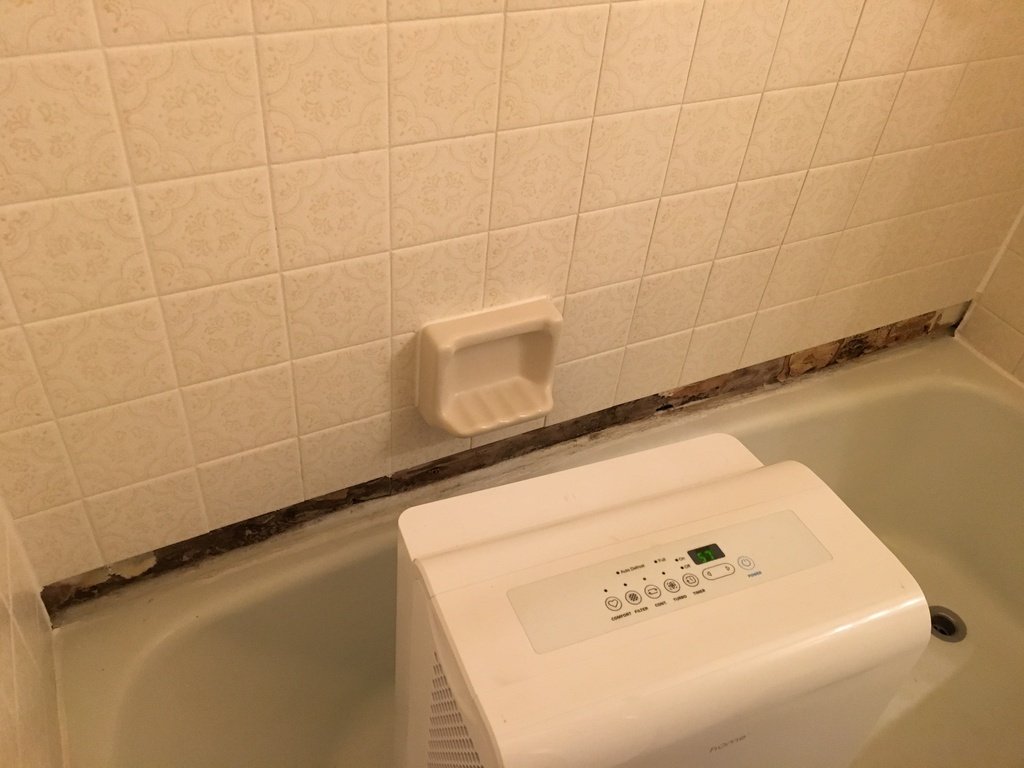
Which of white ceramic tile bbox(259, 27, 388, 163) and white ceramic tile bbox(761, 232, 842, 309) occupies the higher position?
white ceramic tile bbox(259, 27, 388, 163)

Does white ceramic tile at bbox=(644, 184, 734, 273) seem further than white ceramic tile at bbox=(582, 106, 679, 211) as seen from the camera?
Yes

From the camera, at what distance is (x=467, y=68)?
2.55 feet

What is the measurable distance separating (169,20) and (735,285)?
0.79 m

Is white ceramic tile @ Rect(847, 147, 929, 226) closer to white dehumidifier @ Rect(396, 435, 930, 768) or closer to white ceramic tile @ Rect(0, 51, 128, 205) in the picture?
white dehumidifier @ Rect(396, 435, 930, 768)

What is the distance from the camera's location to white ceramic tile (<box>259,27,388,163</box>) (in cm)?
70

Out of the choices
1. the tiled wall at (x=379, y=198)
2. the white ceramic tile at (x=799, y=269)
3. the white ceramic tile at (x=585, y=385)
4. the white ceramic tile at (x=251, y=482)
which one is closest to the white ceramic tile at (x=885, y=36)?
the tiled wall at (x=379, y=198)

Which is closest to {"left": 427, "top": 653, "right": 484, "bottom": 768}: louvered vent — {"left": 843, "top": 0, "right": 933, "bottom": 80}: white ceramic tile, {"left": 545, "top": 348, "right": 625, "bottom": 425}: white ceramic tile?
{"left": 545, "top": 348, "right": 625, "bottom": 425}: white ceramic tile

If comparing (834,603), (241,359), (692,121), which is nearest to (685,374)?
(692,121)

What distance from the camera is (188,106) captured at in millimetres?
680

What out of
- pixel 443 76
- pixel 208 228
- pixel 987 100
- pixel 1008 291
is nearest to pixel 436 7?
pixel 443 76

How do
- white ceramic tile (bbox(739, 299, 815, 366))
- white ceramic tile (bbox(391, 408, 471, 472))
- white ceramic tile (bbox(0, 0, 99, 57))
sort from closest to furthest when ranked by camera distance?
white ceramic tile (bbox(0, 0, 99, 57)), white ceramic tile (bbox(391, 408, 471, 472)), white ceramic tile (bbox(739, 299, 815, 366))

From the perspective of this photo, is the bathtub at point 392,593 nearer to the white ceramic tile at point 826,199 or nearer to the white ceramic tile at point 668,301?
the white ceramic tile at point 668,301

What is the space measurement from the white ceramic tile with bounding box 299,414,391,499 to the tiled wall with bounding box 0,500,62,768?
302mm

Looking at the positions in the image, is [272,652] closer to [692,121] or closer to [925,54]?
[692,121]
